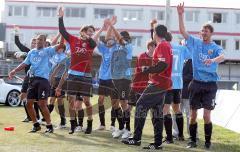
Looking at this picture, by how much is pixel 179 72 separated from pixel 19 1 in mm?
56959

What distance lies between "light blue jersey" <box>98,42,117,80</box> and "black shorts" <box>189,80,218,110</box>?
224 centimetres

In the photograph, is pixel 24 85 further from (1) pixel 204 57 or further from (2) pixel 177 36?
(2) pixel 177 36

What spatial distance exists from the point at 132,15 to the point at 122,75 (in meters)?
54.5

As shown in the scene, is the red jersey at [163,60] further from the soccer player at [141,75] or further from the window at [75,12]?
the window at [75,12]

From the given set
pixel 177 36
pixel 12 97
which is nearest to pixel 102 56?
pixel 12 97

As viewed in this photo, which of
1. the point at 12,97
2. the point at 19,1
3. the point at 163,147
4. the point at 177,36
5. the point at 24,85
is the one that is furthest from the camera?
the point at 19,1

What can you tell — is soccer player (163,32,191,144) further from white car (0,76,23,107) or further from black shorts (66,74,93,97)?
white car (0,76,23,107)

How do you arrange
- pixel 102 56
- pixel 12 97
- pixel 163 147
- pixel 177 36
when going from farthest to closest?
pixel 177 36, pixel 12 97, pixel 102 56, pixel 163 147

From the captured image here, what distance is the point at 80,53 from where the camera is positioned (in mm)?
10523

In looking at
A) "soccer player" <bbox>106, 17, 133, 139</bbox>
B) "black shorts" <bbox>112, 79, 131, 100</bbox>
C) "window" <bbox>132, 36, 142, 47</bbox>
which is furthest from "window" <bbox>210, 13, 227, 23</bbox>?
"black shorts" <bbox>112, 79, 131, 100</bbox>

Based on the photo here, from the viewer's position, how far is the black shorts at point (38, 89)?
1098 cm

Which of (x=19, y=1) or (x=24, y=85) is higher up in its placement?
(x=19, y=1)

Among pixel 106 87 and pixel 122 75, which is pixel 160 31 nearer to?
pixel 122 75

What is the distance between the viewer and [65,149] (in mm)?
8703
